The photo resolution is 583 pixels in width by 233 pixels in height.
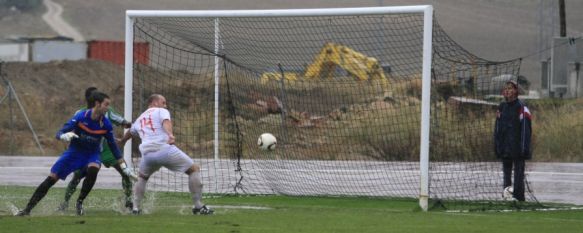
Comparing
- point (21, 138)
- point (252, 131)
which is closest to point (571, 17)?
point (21, 138)

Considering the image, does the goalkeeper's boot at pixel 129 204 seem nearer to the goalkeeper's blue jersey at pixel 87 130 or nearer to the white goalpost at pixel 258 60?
the goalkeeper's blue jersey at pixel 87 130

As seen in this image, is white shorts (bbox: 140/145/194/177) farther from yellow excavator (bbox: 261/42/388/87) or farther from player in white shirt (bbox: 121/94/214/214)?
yellow excavator (bbox: 261/42/388/87)

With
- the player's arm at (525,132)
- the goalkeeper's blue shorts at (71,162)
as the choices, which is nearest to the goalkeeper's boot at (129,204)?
the goalkeeper's blue shorts at (71,162)

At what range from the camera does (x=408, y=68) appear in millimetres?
20906

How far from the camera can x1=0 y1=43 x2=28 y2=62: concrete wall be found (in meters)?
62.5

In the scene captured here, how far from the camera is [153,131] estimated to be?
1513 cm

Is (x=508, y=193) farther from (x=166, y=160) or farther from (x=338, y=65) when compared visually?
(x=338, y=65)

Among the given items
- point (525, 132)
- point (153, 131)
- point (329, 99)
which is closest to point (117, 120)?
point (153, 131)

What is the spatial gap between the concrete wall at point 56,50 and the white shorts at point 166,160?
47953 millimetres

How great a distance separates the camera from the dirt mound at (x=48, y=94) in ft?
121

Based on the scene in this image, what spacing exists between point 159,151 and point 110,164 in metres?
2.17

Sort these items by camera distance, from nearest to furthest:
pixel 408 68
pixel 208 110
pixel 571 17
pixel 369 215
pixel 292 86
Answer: pixel 369 215
pixel 408 68
pixel 292 86
pixel 208 110
pixel 571 17

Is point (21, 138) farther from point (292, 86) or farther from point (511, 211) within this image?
point (511, 211)

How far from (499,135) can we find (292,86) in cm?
845
